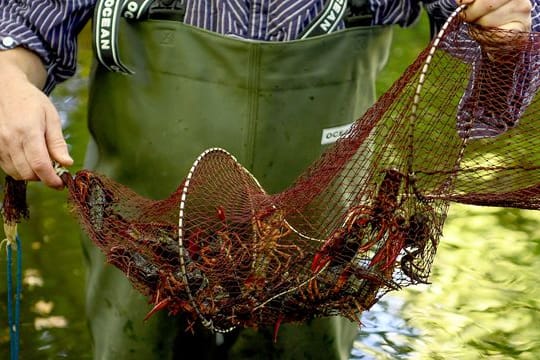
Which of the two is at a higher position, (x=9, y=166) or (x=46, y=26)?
(x=46, y=26)

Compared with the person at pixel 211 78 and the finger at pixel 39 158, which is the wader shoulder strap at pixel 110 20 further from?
the finger at pixel 39 158

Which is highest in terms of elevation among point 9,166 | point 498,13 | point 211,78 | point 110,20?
point 498,13

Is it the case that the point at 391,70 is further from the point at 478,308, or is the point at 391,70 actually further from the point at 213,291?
the point at 213,291

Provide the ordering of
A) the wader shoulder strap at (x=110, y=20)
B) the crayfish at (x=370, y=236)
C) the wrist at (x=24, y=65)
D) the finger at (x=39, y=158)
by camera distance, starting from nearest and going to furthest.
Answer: the crayfish at (x=370, y=236) < the finger at (x=39, y=158) < the wrist at (x=24, y=65) < the wader shoulder strap at (x=110, y=20)

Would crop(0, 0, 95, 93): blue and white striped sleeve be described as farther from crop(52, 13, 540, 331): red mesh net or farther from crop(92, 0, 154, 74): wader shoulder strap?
crop(52, 13, 540, 331): red mesh net

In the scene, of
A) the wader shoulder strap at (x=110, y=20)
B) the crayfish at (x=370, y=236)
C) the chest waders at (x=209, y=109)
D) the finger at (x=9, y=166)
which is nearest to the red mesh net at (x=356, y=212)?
the crayfish at (x=370, y=236)

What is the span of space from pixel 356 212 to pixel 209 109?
0.60 m

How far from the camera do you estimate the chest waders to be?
2439 millimetres

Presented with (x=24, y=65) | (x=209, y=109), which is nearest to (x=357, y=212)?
(x=209, y=109)

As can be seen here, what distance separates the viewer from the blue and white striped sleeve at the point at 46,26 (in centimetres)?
238

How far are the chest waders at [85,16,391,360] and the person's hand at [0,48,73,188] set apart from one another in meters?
0.35

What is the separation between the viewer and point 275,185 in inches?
100

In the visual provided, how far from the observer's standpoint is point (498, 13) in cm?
201

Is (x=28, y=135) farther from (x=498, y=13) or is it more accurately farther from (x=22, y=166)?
(x=498, y=13)
